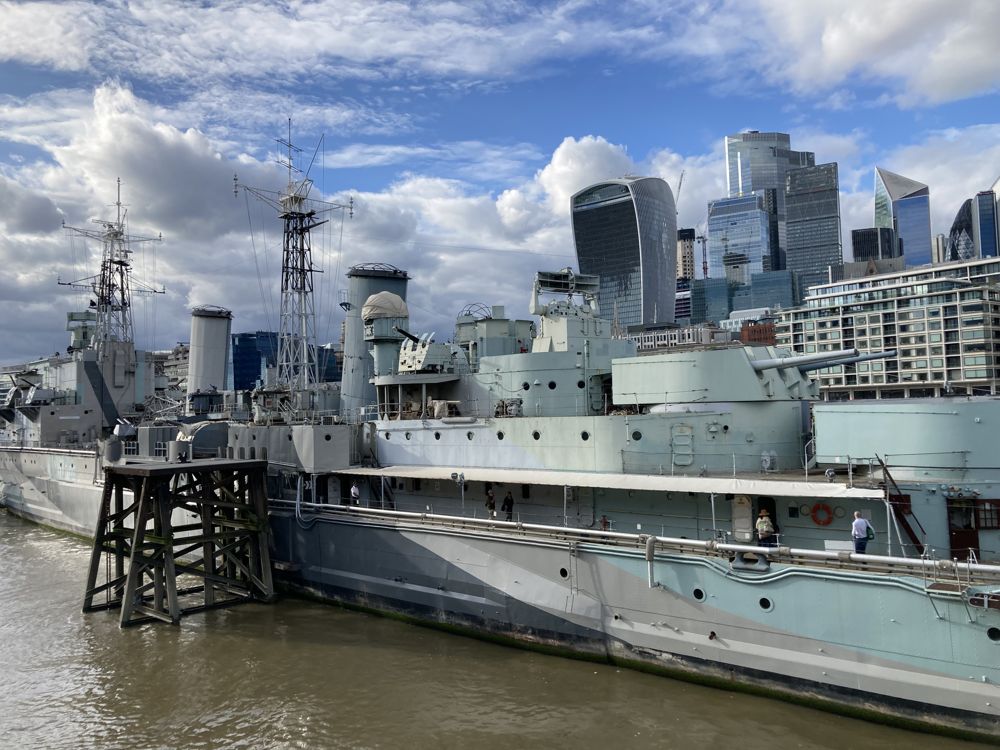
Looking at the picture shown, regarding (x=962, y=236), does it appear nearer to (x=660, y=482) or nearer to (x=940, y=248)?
(x=940, y=248)

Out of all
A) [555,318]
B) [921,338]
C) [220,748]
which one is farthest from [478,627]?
[921,338]

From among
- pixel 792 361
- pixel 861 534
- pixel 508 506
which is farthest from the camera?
pixel 508 506

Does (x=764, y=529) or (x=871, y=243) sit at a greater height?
(x=871, y=243)

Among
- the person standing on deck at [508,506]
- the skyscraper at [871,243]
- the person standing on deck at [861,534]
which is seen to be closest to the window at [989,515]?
the person standing on deck at [861,534]

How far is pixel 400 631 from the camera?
1753 centimetres

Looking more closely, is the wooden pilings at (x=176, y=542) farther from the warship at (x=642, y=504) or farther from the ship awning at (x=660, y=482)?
the ship awning at (x=660, y=482)

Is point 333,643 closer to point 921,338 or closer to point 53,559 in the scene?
point 53,559

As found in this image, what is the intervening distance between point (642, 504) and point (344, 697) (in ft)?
24.7

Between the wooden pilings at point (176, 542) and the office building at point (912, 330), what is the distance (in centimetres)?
5341

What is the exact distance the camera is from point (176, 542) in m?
19.4

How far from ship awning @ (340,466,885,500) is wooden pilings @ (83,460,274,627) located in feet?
15.8

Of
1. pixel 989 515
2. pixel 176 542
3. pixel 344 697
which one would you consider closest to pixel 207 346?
pixel 176 542

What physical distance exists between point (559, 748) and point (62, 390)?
37.7 meters

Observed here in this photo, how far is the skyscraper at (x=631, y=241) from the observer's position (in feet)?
559
